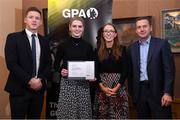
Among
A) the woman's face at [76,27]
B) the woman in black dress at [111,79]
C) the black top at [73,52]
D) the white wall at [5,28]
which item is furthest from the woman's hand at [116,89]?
the white wall at [5,28]

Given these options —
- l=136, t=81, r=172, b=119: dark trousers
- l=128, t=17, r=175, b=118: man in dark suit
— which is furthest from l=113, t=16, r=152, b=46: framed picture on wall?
l=136, t=81, r=172, b=119: dark trousers

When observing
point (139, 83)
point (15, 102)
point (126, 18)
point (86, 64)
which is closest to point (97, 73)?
point (86, 64)

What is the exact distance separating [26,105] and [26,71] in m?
0.36

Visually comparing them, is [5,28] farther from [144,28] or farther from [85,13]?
[144,28]

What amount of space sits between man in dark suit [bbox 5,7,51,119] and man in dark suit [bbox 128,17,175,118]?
101 cm

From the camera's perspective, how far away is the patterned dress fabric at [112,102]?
3.32m

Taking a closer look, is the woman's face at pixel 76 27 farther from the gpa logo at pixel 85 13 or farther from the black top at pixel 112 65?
the gpa logo at pixel 85 13

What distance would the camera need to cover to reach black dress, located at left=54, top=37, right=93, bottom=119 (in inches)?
130

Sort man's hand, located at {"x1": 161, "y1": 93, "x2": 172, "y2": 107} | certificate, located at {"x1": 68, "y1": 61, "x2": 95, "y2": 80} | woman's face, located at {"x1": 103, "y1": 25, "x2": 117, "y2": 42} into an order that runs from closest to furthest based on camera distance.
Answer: man's hand, located at {"x1": 161, "y1": 93, "x2": 172, "y2": 107} → certificate, located at {"x1": 68, "y1": 61, "x2": 95, "y2": 80} → woman's face, located at {"x1": 103, "y1": 25, "x2": 117, "y2": 42}

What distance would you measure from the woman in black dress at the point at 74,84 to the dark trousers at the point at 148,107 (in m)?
0.58

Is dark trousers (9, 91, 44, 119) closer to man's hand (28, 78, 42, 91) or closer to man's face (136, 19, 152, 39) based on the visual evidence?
man's hand (28, 78, 42, 91)

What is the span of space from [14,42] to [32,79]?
44 centimetres

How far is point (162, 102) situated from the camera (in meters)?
3.06

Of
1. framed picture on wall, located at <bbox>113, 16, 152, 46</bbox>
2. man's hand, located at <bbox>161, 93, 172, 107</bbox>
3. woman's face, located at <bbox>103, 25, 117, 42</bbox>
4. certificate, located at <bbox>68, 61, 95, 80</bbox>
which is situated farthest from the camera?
framed picture on wall, located at <bbox>113, 16, 152, 46</bbox>
